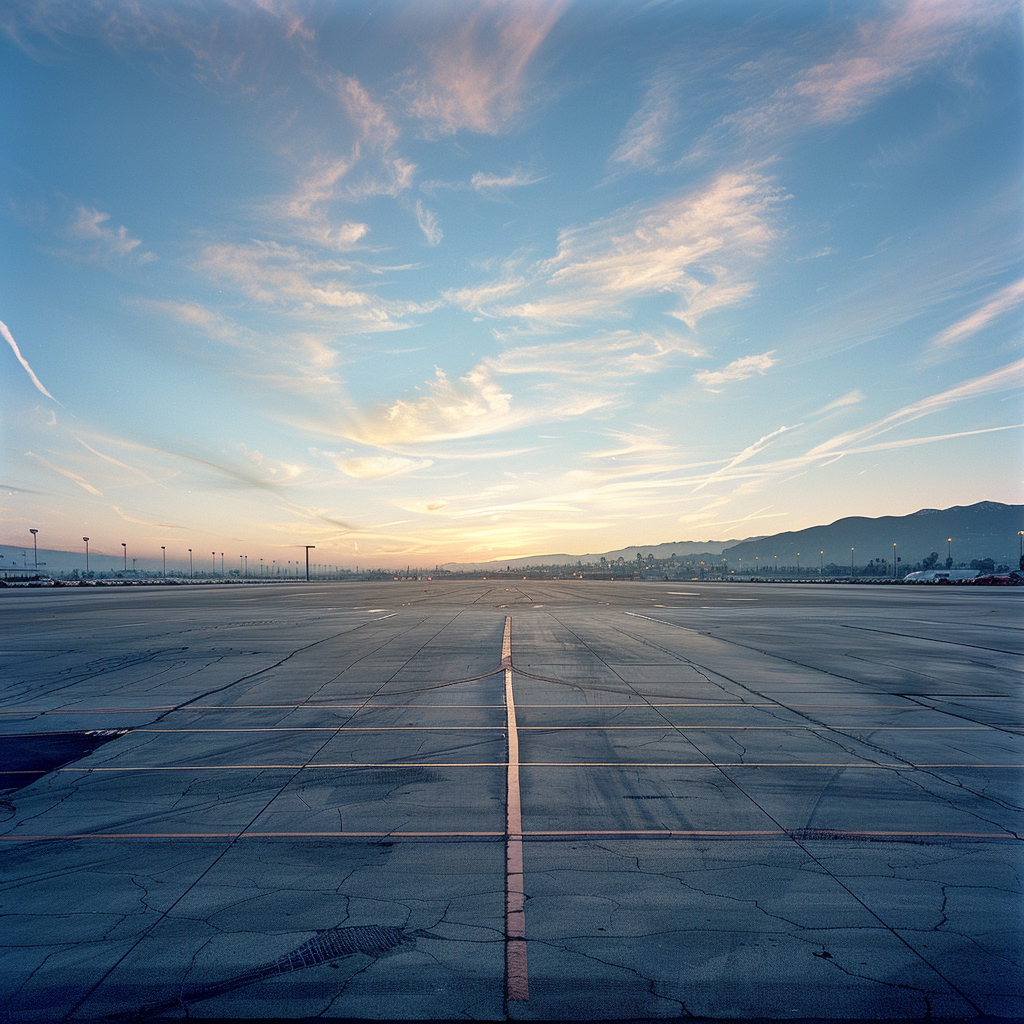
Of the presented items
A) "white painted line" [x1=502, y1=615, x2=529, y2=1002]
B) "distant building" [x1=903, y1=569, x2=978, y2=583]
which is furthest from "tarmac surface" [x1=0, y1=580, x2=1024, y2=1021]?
"distant building" [x1=903, y1=569, x2=978, y2=583]

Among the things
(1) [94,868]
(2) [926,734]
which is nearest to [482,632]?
(2) [926,734]

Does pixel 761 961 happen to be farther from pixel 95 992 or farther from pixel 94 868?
pixel 94 868

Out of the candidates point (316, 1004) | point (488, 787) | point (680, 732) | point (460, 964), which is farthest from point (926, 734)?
point (316, 1004)

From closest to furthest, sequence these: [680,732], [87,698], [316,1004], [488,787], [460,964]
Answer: [316,1004] < [460,964] < [488,787] < [680,732] < [87,698]

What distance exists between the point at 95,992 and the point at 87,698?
496 inches

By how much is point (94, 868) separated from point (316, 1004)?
12.1 feet

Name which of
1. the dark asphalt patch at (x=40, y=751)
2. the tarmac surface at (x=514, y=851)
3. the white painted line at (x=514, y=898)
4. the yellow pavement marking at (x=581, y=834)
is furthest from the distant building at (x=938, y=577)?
the dark asphalt patch at (x=40, y=751)

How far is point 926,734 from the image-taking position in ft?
37.5

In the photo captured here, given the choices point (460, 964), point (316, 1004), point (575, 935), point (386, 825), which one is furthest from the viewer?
point (386, 825)

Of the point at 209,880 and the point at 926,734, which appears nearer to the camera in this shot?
the point at 209,880

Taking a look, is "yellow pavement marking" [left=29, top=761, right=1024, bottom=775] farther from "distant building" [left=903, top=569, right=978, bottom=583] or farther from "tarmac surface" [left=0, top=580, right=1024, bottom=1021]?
"distant building" [left=903, top=569, right=978, bottom=583]

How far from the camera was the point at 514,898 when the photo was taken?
228 inches

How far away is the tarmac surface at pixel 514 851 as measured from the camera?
471 cm

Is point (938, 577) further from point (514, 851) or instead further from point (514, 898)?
point (514, 898)
